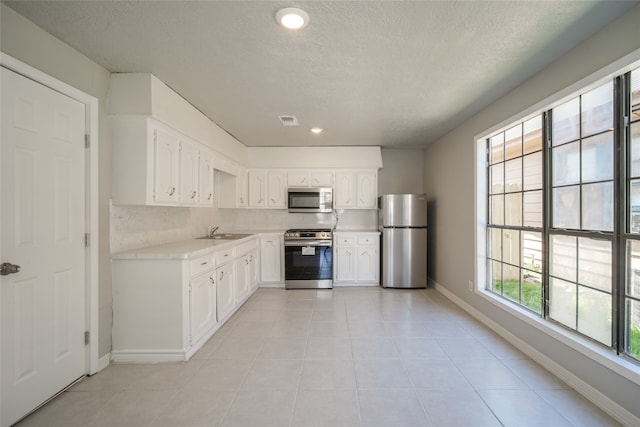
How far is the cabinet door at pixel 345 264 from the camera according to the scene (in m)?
4.69

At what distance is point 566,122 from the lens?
218 centimetres

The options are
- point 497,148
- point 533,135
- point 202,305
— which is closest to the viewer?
point 533,135

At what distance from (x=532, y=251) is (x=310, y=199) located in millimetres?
3133

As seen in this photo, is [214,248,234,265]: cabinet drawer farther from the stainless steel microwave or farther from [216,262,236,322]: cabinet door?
the stainless steel microwave

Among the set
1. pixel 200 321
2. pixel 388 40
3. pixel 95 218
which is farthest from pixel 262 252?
pixel 388 40

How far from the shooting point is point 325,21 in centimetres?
167

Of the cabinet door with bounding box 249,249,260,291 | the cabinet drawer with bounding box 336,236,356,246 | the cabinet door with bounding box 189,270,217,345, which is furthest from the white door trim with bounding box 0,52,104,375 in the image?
the cabinet drawer with bounding box 336,236,356,246

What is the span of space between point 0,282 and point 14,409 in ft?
2.48

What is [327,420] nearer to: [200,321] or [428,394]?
[428,394]

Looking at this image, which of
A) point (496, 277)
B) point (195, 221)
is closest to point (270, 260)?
point (195, 221)

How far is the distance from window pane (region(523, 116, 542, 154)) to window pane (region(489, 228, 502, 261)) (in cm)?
93

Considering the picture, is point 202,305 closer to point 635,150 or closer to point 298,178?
point 298,178

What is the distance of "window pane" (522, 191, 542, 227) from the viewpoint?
8.06 ft

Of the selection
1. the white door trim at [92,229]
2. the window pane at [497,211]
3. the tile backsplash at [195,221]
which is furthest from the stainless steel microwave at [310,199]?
the white door trim at [92,229]
